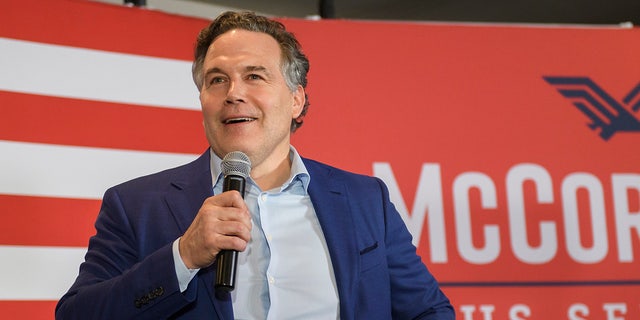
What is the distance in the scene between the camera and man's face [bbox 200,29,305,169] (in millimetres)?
1923

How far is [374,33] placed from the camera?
3.08 metres

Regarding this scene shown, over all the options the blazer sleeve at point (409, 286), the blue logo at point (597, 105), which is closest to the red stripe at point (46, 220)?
the blazer sleeve at point (409, 286)

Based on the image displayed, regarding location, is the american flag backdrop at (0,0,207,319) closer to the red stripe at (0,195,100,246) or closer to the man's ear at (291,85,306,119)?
the red stripe at (0,195,100,246)

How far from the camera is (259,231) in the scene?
6.27 feet

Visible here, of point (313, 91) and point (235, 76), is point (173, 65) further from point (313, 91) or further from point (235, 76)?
point (235, 76)

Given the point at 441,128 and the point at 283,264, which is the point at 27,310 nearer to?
the point at 283,264

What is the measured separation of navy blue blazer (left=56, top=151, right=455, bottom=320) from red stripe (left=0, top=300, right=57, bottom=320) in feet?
2.75

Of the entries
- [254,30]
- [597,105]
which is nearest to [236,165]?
[254,30]

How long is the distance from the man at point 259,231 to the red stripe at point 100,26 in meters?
0.80

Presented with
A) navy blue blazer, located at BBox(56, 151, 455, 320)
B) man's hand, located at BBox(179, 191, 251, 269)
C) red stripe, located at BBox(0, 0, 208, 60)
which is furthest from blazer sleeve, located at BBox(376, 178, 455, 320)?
red stripe, located at BBox(0, 0, 208, 60)

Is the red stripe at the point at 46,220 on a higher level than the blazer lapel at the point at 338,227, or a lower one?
higher

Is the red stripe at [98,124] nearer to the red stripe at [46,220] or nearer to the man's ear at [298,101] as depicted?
the red stripe at [46,220]

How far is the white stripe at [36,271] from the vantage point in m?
2.57

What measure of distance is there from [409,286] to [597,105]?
1503mm
